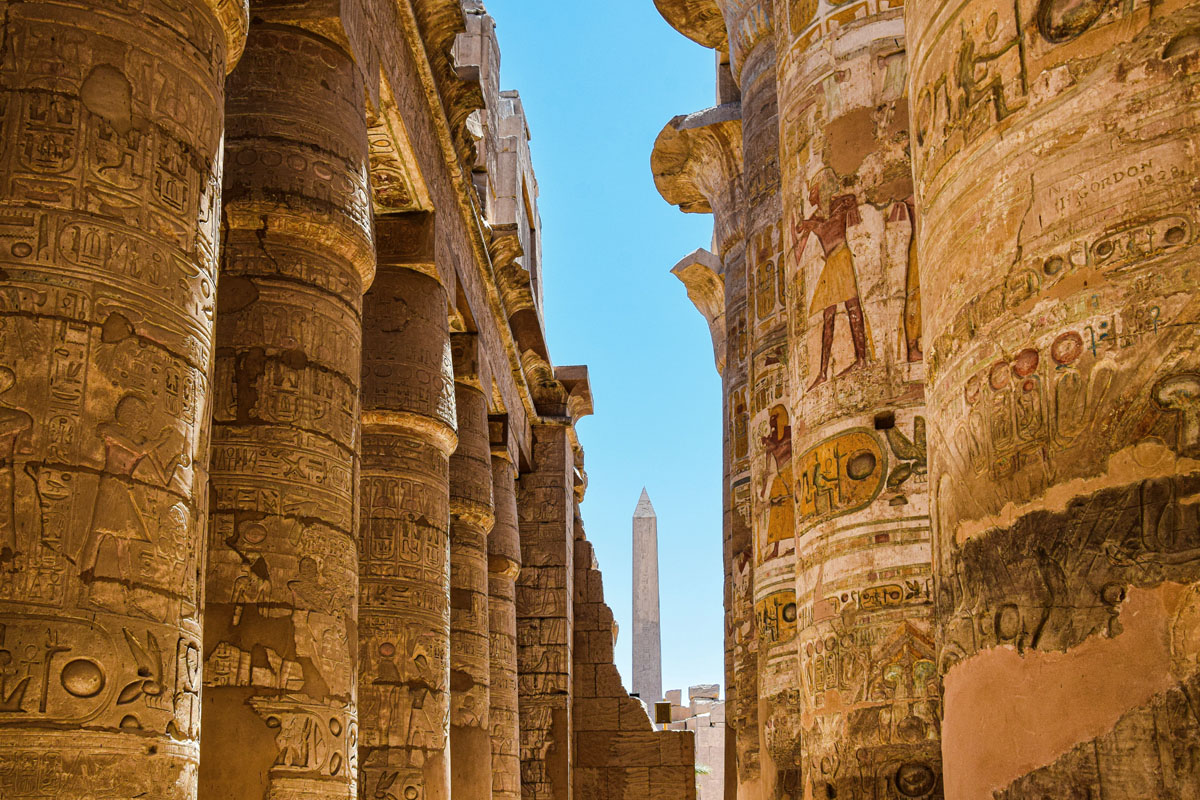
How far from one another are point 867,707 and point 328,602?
2472 millimetres

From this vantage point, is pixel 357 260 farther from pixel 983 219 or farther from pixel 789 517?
pixel 983 219

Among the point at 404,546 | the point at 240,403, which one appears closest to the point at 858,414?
the point at 240,403

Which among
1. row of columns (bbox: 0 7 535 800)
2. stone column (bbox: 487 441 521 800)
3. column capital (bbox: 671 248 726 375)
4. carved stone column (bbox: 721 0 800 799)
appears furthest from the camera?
column capital (bbox: 671 248 726 375)

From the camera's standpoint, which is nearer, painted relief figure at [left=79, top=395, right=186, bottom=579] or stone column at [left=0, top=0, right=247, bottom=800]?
stone column at [left=0, top=0, right=247, bottom=800]

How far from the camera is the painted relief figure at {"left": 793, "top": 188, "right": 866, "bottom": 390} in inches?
213

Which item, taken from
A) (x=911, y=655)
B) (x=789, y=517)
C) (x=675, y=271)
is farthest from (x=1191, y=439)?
(x=675, y=271)

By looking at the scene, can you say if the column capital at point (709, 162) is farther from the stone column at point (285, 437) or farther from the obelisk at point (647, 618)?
the obelisk at point (647, 618)

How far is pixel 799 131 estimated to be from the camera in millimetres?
5895

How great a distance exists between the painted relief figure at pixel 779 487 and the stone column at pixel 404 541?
2.24 metres

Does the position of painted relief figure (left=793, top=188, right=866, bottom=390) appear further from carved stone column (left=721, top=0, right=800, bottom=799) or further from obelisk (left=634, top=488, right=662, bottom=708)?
obelisk (left=634, top=488, right=662, bottom=708)

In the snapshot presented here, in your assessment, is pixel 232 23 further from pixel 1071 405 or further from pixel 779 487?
pixel 779 487

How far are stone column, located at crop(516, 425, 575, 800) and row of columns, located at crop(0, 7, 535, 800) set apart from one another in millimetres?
4459

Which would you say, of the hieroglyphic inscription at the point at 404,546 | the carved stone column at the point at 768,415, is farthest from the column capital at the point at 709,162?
the hieroglyphic inscription at the point at 404,546

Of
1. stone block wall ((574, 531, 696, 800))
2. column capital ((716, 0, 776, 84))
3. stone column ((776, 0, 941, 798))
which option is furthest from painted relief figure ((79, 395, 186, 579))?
stone block wall ((574, 531, 696, 800))
